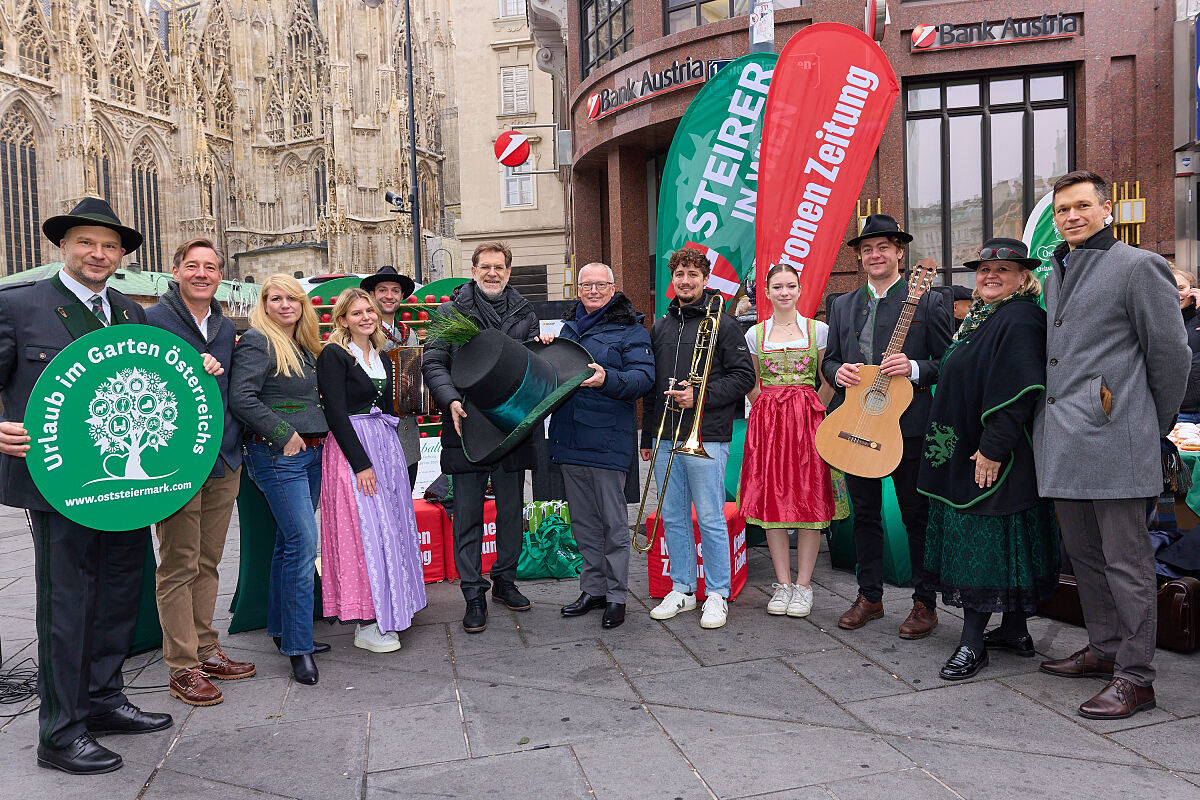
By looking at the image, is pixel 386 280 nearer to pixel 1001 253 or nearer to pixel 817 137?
pixel 817 137

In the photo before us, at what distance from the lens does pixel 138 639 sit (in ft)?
15.4

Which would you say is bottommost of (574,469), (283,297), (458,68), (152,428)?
(574,469)

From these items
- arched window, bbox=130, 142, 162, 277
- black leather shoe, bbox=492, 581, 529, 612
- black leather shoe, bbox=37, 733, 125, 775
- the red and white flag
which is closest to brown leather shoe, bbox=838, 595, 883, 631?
black leather shoe, bbox=492, 581, 529, 612

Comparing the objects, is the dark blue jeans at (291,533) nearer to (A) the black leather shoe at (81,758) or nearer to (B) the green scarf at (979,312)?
(A) the black leather shoe at (81,758)

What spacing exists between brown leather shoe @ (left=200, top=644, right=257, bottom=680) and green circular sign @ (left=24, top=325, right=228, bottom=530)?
1146 mm

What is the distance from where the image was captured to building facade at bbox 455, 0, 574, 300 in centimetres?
3053

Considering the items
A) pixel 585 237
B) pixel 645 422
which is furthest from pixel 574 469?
pixel 585 237

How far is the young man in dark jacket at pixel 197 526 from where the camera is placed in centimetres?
396

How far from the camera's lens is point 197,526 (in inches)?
157

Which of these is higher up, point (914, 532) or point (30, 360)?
point (30, 360)

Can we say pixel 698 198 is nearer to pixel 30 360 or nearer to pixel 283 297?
pixel 283 297

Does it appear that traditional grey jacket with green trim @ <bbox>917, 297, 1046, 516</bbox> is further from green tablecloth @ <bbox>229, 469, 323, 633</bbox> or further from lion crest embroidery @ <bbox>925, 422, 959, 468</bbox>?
green tablecloth @ <bbox>229, 469, 323, 633</bbox>

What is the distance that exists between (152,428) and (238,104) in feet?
217

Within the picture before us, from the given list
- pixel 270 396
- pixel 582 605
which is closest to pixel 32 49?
pixel 270 396
